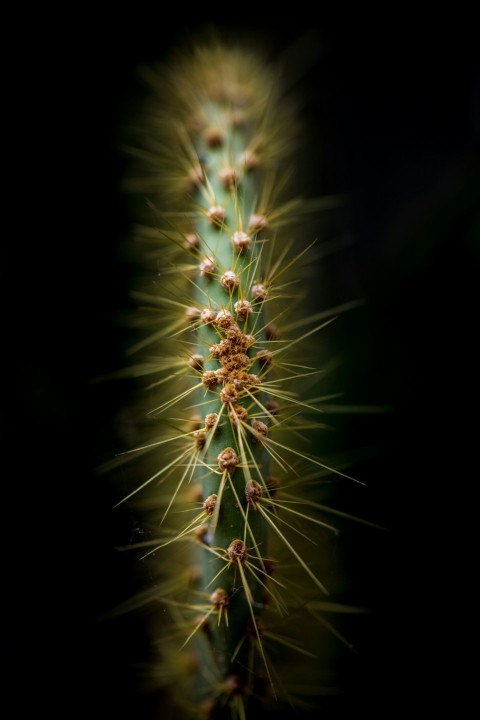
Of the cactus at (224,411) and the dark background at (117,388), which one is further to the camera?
the dark background at (117,388)

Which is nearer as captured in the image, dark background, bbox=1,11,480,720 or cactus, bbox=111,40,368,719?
cactus, bbox=111,40,368,719

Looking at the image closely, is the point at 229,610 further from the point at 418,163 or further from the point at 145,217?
the point at 418,163

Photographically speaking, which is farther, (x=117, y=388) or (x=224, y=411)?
(x=117, y=388)
